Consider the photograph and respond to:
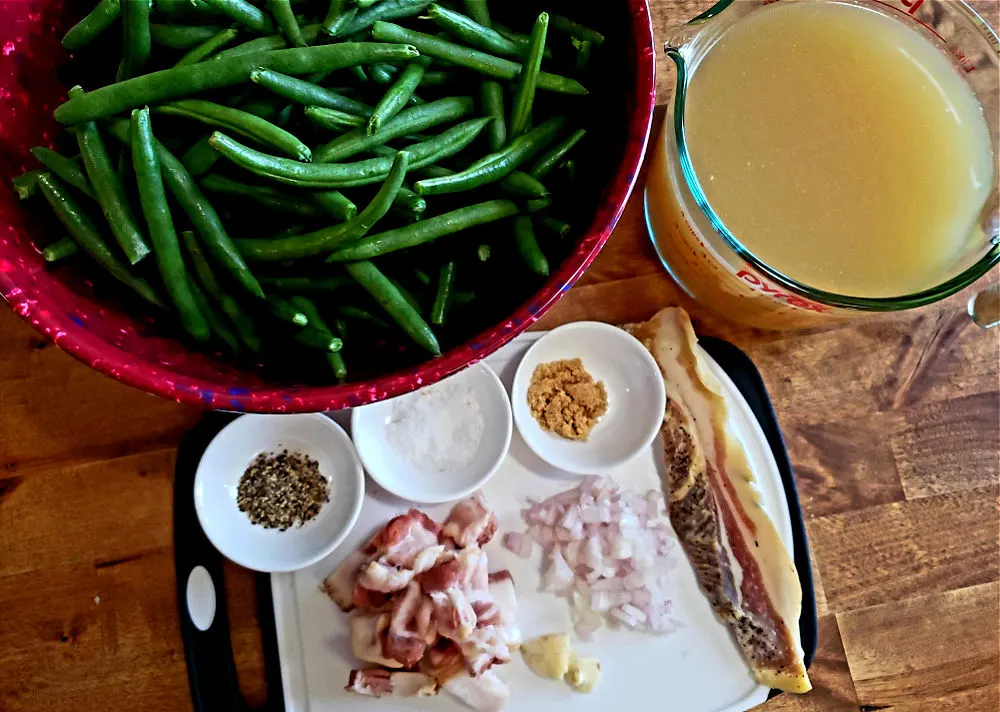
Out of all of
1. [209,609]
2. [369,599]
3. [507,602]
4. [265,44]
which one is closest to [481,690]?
[507,602]

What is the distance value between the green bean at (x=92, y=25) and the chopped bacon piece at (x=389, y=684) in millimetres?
1158

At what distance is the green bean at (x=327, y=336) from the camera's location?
101 centimetres

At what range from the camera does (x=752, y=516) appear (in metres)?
1.50

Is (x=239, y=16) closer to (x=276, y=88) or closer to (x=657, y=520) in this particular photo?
(x=276, y=88)

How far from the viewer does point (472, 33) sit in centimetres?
102

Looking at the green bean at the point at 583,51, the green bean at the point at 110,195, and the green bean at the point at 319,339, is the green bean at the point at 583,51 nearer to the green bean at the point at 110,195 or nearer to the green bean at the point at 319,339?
the green bean at the point at 319,339

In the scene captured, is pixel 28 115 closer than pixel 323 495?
Yes

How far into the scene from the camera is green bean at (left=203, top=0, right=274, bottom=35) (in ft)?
3.13

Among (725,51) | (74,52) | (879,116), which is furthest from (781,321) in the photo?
(74,52)

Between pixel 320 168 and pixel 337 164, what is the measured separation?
2 cm

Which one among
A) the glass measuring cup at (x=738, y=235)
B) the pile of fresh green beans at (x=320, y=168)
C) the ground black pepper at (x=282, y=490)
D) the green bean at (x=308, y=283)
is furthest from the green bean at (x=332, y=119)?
the ground black pepper at (x=282, y=490)

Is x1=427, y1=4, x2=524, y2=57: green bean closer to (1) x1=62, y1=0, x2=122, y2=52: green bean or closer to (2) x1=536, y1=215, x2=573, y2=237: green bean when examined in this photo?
(2) x1=536, y1=215, x2=573, y2=237: green bean

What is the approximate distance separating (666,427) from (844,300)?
1.66 feet

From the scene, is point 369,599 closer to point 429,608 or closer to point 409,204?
point 429,608
